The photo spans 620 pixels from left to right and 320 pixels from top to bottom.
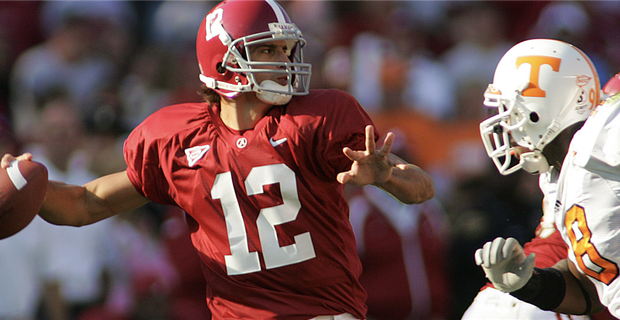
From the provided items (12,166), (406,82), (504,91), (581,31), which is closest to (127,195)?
(12,166)

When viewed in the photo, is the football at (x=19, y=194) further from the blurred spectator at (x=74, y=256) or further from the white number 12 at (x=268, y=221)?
the blurred spectator at (x=74, y=256)

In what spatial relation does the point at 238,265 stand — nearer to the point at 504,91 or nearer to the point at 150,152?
the point at 150,152

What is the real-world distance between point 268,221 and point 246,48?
75 centimetres

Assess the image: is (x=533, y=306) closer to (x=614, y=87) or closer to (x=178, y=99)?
(x=614, y=87)

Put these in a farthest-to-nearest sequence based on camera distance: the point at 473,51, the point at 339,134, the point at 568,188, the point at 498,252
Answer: the point at 473,51 < the point at 339,134 < the point at 498,252 < the point at 568,188

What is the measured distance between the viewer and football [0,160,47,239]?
2803 millimetres

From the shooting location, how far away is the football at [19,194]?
280 centimetres

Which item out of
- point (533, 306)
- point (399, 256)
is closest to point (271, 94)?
point (533, 306)

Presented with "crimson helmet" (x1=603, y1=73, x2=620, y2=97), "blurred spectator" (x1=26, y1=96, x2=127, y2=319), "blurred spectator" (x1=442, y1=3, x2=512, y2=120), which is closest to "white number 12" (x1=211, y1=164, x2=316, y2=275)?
"crimson helmet" (x1=603, y1=73, x2=620, y2=97)

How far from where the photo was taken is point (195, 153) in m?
2.99

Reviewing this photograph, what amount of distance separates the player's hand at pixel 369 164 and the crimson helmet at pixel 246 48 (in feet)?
1.54

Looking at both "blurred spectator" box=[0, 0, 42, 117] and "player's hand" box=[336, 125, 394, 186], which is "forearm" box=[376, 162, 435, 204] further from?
"blurred spectator" box=[0, 0, 42, 117]

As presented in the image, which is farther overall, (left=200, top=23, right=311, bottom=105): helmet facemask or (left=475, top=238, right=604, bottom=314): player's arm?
(left=200, top=23, right=311, bottom=105): helmet facemask

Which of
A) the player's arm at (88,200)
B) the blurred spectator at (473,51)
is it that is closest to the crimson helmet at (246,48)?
the player's arm at (88,200)
